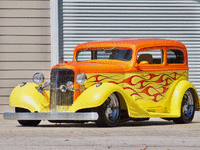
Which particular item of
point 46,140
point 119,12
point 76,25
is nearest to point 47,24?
point 76,25

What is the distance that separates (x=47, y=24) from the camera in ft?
46.3

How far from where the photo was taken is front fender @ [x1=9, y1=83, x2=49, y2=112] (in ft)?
30.1


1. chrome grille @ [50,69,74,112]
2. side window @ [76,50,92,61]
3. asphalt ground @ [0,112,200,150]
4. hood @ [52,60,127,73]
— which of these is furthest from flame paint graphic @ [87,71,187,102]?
asphalt ground @ [0,112,200,150]

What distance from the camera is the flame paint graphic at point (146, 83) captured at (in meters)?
9.33

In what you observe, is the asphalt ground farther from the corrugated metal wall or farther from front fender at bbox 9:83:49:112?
the corrugated metal wall

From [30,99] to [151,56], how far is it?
102 inches

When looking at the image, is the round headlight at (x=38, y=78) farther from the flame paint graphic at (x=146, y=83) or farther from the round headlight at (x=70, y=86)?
the flame paint graphic at (x=146, y=83)

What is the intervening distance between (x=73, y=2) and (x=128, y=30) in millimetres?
1749

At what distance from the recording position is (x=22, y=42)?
14.1 m

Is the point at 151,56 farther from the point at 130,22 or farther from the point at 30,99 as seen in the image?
the point at 130,22

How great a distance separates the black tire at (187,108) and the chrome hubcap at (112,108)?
1.89 meters

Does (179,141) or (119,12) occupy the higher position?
(119,12)

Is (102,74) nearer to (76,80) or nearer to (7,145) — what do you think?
(76,80)

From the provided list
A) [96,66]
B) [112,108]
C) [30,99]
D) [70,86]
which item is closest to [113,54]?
[96,66]
